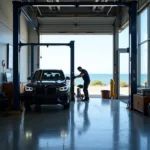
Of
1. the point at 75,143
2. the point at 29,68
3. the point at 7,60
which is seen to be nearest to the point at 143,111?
the point at 75,143

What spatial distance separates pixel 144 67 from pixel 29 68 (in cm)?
760

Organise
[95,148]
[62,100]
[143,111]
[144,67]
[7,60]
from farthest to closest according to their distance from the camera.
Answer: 1. [144,67]
2. [7,60]
3. [62,100]
4. [143,111]
5. [95,148]

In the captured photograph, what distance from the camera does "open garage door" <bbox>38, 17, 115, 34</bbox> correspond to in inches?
717

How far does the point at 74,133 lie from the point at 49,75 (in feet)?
17.3

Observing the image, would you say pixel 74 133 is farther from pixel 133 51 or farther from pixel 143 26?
pixel 143 26

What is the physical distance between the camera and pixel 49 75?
11.0 meters

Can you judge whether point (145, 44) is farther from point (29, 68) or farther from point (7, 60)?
point (29, 68)

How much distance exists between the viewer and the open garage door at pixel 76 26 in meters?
18.2

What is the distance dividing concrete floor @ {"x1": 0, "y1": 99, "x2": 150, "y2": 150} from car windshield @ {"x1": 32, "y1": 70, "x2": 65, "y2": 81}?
114 inches

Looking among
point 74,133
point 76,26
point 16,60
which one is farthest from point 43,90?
point 76,26

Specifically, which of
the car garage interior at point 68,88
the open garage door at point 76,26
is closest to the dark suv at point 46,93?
the car garage interior at point 68,88

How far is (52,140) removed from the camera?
17.4 feet

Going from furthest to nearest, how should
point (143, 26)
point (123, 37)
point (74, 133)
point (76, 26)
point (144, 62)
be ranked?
point (123, 37), point (76, 26), point (143, 26), point (144, 62), point (74, 133)

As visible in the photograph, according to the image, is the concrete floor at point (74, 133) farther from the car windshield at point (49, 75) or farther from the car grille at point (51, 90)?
A: the car windshield at point (49, 75)
